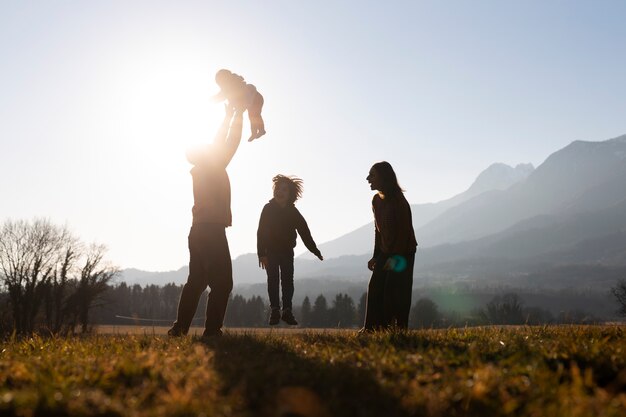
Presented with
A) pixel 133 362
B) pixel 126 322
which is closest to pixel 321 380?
pixel 133 362

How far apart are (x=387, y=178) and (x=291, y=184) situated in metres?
2.57

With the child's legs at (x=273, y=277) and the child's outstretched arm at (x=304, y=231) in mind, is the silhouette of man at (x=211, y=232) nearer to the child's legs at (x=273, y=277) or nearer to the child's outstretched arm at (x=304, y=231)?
the child's legs at (x=273, y=277)

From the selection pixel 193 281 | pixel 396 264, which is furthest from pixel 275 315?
pixel 396 264

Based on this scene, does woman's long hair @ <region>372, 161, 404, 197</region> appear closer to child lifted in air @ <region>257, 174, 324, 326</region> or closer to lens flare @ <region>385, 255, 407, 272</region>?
lens flare @ <region>385, 255, 407, 272</region>

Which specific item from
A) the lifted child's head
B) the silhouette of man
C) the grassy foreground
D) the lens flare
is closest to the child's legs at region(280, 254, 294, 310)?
the lens flare

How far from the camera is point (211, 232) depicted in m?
7.20

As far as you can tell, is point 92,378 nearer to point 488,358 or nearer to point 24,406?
point 24,406

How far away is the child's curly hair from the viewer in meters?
10.4

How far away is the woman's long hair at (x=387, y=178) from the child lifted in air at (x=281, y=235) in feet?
6.82

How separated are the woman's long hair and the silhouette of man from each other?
2.68 m

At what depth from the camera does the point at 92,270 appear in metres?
61.8

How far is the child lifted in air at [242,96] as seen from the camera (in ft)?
25.0

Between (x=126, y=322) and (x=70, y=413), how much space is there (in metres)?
179

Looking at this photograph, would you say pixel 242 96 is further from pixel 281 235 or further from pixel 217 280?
pixel 281 235
